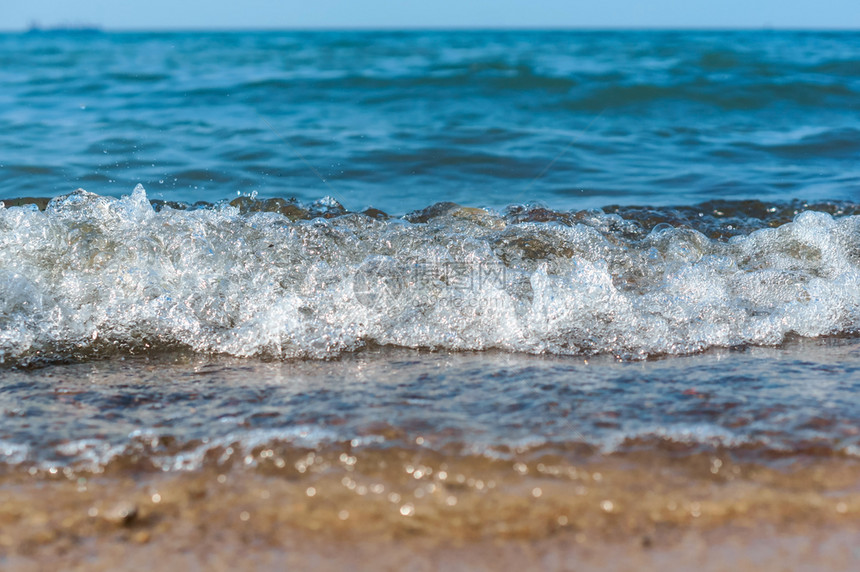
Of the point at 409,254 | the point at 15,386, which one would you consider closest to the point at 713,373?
the point at 409,254

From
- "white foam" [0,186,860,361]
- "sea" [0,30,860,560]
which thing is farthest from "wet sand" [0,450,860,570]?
"white foam" [0,186,860,361]

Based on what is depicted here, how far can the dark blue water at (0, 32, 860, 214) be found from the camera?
488 cm

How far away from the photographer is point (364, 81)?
897cm

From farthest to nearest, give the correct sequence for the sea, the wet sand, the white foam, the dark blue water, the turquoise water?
the dark blue water < the white foam < the turquoise water < the sea < the wet sand

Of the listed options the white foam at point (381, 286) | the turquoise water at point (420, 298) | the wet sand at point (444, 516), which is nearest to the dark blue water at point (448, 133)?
the turquoise water at point (420, 298)

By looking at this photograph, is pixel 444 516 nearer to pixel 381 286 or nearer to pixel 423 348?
pixel 423 348

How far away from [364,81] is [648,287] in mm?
6865

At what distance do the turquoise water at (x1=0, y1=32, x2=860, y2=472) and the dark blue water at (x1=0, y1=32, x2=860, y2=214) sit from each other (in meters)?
0.05

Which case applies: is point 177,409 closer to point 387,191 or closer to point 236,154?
point 387,191

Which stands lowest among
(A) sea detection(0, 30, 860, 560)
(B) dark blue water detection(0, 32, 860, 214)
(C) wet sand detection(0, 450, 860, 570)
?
(C) wet sand detection(0, 450, 860, 570)

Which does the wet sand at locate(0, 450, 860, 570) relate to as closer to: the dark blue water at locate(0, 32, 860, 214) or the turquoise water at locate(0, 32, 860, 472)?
the turquoise water at locate(0, 32, 860, 472)

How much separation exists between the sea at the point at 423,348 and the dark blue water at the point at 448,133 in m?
0.06

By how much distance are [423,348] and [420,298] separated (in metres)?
0.31

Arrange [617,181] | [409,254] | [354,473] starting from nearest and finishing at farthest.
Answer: [354,473] < [409,254] < [617,181]
